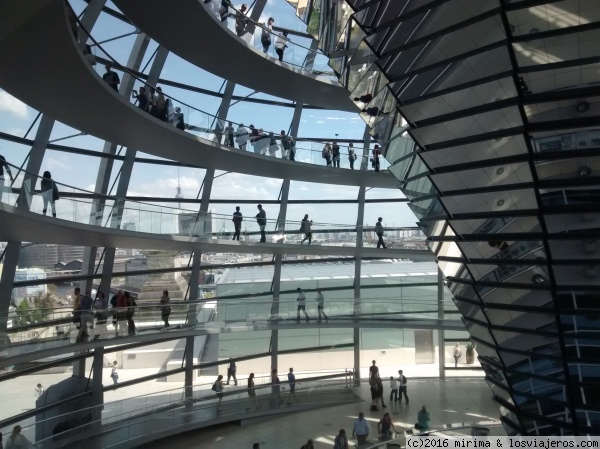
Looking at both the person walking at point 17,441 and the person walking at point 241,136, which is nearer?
the person walking at point 17,441

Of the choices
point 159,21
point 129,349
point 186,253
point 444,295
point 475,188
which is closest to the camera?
point 475,188

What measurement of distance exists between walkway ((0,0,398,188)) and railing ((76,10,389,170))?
1.64 feet

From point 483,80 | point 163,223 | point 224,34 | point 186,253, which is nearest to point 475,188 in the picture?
point 483,80

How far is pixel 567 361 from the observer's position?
30.4ft

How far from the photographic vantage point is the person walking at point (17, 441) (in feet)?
40.3

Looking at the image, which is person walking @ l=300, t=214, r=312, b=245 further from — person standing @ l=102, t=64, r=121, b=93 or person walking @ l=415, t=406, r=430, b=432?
person standing @ l=102, t=64, r=121, b=93

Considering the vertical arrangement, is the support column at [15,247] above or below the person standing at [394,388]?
above

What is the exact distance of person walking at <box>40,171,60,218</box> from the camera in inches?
461

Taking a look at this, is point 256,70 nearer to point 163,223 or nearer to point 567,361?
point 163,223

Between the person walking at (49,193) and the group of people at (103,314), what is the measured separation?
3.12m

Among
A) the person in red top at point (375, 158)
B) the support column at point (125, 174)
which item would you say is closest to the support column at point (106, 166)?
the support column at point (125, 174)

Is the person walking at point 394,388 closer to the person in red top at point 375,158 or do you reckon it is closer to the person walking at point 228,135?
the person in red top at point 375,158

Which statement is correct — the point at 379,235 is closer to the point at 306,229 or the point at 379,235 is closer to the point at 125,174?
the point at 306,229

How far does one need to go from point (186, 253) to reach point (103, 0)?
9.20m
